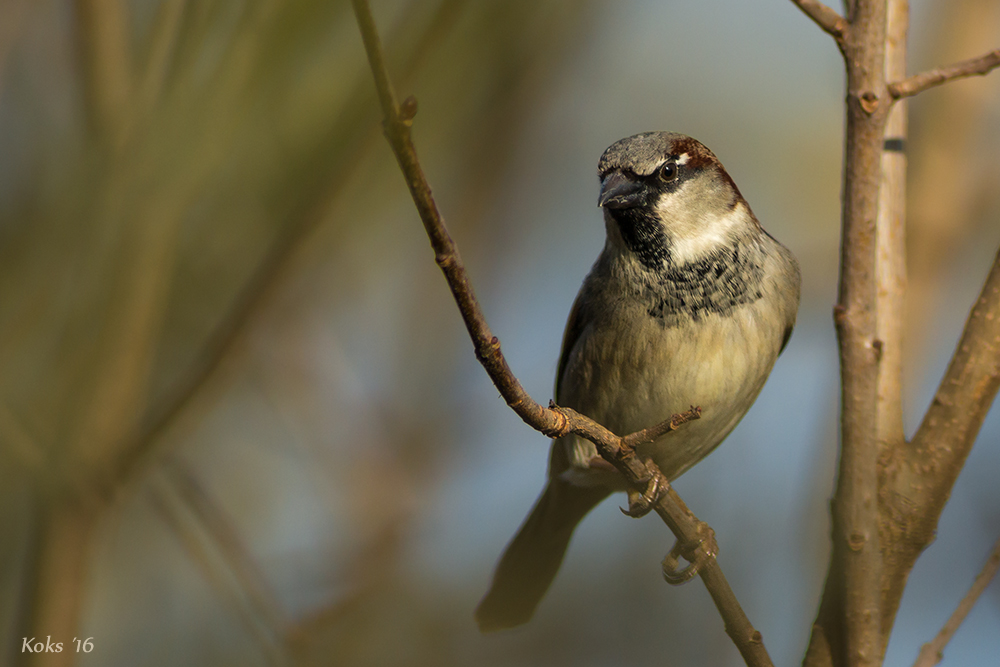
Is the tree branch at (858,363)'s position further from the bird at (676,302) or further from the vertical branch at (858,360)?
the bird at (676,302)

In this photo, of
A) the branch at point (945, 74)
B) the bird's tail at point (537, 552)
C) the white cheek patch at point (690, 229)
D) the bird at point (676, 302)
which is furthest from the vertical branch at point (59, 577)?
the bird's tail at point (537, 552)

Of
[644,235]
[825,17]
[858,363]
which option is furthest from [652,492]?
[825,17]

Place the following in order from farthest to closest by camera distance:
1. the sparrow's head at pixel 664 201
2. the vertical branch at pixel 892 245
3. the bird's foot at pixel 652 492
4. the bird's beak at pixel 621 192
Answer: the sparrow's head at pixel 664 201 < the bird's beak at pixel 621 192 < the vertical branch at pixel 892 245 < the bird's foot at pixel 652 492

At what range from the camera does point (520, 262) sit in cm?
484

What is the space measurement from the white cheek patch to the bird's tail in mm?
1103

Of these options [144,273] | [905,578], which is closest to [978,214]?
[905,578]

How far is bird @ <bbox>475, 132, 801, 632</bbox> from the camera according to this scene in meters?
2.97

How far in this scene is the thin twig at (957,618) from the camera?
233 centimetres

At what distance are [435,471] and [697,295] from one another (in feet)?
5.74

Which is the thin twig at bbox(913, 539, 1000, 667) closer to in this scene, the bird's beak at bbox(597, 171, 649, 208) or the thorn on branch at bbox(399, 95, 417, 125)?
the bird's beak at bbox(597, 171, 649, 208)

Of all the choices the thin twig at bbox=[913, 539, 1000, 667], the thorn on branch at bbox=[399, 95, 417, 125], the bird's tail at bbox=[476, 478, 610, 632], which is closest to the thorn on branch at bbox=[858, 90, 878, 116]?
the thin twig at bbox=[913, 539, 1000, 667]

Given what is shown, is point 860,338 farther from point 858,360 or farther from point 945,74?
point 945,74

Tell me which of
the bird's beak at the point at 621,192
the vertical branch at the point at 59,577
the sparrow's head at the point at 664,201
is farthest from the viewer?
the sparrow's head at the point at 664,201

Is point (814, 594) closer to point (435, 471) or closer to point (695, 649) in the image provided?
point (695, 649)
